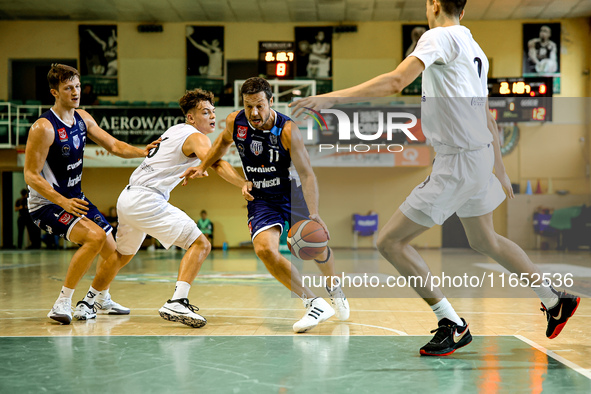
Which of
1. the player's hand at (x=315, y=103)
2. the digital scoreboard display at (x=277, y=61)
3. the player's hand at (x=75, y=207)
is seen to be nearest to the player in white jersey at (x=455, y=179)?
the player's hand at (x=315, y=103)

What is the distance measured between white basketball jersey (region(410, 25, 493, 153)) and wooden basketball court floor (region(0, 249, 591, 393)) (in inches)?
46.7

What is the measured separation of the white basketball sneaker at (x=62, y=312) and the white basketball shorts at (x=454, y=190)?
103 inches

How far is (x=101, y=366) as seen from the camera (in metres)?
2.96

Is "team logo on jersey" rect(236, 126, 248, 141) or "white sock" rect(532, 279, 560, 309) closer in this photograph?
"white sock" rect(532, 279, 560, 309)

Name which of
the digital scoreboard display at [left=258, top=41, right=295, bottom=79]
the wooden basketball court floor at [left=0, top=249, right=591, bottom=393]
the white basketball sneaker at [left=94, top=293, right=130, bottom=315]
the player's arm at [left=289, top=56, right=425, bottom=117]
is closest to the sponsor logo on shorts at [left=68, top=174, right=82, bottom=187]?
the white basketball sneaker at [left=94, top=293, right=130, bottom=315]

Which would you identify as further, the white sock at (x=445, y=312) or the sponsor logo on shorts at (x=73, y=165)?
the sponsor logo on shorts at (x=73, y=165)

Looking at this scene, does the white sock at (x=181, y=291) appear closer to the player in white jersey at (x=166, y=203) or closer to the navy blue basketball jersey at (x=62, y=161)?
the player in white jersey at (x=166, y=203)

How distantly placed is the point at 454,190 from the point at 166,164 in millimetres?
2436

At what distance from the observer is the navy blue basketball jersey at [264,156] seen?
162 inches

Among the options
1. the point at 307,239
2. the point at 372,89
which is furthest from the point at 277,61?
the point at 372,89

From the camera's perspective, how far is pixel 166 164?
463 cm

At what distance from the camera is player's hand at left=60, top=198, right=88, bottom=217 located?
167 inches

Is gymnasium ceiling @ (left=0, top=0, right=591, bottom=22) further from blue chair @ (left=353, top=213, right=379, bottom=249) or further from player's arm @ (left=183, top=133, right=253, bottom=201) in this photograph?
player's arm @ (left=183, top=133, right=253, bottom=201)

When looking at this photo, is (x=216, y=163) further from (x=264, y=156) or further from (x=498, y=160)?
(x=498, y=160)
